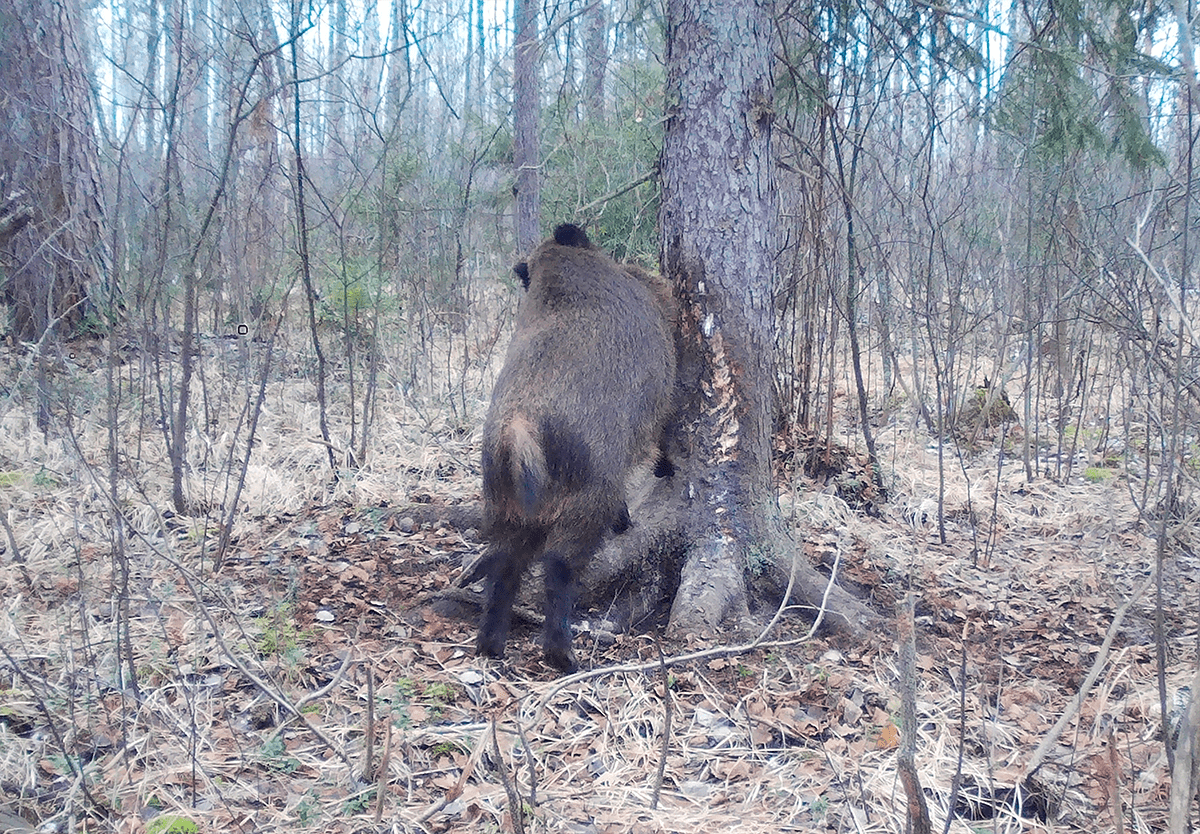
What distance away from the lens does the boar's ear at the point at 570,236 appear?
13.1 ft

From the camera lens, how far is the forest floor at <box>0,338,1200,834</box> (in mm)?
2586

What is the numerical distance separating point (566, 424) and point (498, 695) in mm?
1073

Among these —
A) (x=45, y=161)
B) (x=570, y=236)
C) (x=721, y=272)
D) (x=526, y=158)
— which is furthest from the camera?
(x=526, y=158)

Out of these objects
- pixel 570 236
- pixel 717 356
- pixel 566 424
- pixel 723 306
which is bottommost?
pixel 566 424

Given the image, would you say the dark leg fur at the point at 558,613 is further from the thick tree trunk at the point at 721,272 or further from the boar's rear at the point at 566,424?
the thick tree trunk at the point at 721,272

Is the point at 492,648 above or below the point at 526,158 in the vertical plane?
below

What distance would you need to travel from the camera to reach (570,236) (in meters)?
4.02

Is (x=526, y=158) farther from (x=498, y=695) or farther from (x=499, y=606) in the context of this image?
(x=498, y=695)

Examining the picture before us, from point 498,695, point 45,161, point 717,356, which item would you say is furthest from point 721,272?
point 45,161

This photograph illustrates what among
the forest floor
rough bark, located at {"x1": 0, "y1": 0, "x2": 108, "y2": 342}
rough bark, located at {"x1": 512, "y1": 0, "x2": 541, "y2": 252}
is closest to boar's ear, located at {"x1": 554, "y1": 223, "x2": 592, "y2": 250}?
the forest floor

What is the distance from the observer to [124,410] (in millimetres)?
6605

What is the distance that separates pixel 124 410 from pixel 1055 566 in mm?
6508

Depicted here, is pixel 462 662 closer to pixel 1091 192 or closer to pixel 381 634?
pixel 381 634

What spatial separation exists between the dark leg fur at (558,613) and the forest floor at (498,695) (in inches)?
3.3
